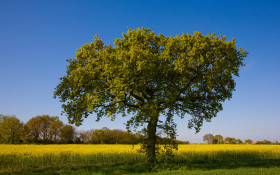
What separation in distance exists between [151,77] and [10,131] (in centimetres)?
5780

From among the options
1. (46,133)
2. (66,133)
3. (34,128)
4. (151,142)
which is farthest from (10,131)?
(151,142)

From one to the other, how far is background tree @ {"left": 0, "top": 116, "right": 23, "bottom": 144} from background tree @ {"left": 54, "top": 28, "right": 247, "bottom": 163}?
48.8m

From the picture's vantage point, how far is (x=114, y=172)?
18.7 m

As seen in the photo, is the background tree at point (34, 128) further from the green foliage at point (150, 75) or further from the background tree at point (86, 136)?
the green foliage at point (150, 75)

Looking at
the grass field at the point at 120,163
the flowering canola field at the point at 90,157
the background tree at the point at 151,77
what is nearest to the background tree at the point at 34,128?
the flowering canola field at the point at 90,157

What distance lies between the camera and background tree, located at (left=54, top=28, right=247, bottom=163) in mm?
19422

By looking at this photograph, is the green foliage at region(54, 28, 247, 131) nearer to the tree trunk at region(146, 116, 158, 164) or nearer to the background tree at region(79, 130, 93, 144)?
the tree trunk at region(146, 116, 158, 164)

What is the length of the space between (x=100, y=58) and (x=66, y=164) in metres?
12.3

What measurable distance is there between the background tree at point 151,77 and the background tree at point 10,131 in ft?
160

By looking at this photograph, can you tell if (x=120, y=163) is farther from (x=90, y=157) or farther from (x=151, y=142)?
(x=151, y=142)

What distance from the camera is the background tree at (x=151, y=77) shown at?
63.7ft

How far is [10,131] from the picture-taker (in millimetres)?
61656

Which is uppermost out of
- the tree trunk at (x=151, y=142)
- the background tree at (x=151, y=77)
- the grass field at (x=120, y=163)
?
the background tree at (x=151, y=77)

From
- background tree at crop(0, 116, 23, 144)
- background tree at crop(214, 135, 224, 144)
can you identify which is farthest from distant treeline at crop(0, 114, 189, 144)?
background tree at crop(214, 135, 224, 144)
